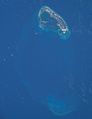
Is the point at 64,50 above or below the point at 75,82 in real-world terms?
above

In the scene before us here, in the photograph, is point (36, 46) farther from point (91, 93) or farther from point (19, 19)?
point (91, 93)

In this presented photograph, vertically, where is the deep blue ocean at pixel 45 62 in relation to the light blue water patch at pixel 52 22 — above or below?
below

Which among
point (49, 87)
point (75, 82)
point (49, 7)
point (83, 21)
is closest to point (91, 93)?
point (75, 82)

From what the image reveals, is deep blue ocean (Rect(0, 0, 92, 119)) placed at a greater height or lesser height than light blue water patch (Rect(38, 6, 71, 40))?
lesser

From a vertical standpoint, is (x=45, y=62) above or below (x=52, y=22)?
below

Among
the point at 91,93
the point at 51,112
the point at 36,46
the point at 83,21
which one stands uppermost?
the point at 83,21

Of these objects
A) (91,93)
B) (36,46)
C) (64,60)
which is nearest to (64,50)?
(64,60)
